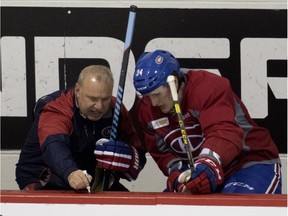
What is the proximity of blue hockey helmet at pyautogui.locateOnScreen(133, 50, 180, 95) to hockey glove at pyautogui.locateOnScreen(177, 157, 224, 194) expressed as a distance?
0.39 meters

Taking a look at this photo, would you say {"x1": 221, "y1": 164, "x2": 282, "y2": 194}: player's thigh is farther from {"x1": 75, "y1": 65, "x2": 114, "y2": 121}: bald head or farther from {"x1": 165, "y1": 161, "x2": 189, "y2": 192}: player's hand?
{"x1": 75, "y1": 65, "x2": 114, "y2": 121}: bald head

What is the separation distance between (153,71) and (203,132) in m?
0.32

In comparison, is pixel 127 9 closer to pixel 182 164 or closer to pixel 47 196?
pixel 182 164

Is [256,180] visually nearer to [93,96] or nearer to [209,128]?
[209,128]

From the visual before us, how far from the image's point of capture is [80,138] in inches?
162

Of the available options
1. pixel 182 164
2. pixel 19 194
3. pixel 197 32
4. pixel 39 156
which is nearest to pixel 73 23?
pixel 197 32

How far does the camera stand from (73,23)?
16.8 feet

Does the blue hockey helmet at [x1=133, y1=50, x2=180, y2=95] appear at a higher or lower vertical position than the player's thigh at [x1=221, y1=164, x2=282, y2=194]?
higher

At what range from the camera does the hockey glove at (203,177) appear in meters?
3.46

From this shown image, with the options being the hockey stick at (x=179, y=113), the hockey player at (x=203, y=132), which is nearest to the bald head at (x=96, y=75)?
the hockey player at (x=203, y=132)

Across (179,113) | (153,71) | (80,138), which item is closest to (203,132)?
(179,113)

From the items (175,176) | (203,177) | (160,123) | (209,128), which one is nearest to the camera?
(203,177)

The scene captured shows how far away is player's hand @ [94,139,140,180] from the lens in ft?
13.0

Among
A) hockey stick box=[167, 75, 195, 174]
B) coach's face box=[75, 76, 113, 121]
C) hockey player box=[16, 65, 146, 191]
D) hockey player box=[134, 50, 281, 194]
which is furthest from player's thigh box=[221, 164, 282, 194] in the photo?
coach's face box=[75, 76, 113, 121]
